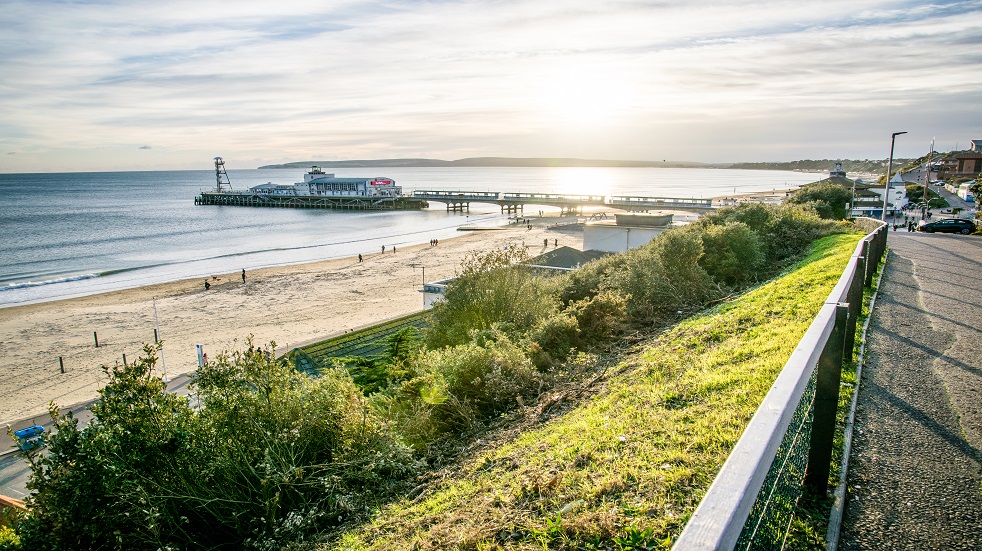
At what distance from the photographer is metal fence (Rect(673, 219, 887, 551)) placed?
1.58 meters

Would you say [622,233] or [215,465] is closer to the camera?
[215,465]

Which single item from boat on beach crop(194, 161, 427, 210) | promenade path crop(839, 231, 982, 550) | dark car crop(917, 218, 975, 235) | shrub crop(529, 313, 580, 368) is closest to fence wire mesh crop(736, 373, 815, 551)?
promenade path crop(839, 231, 982, 550)

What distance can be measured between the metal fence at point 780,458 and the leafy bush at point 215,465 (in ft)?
14.9

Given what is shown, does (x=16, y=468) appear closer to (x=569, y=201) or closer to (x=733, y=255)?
(x=733, y=255)

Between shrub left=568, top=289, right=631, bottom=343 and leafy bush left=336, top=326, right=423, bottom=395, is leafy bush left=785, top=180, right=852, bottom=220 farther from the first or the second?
leafy bush left=336, top=326, right=423, bottom=395

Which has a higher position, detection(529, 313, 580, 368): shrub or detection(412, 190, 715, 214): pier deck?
detection(412, 190, 715, 214): pier deck

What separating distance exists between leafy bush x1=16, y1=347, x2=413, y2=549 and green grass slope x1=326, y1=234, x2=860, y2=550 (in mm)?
970

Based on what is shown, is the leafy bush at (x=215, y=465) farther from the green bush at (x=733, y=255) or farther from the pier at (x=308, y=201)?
the pier at (x=308, y=201)

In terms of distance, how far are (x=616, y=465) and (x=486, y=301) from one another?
846cm

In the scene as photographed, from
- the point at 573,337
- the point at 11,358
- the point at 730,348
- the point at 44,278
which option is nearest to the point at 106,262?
the point at 44,278

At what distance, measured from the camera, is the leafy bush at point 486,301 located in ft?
41.1

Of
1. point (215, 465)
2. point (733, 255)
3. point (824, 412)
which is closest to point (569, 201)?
point (733, 255)

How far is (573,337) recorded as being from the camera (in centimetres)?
1072

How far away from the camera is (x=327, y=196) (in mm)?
109312
